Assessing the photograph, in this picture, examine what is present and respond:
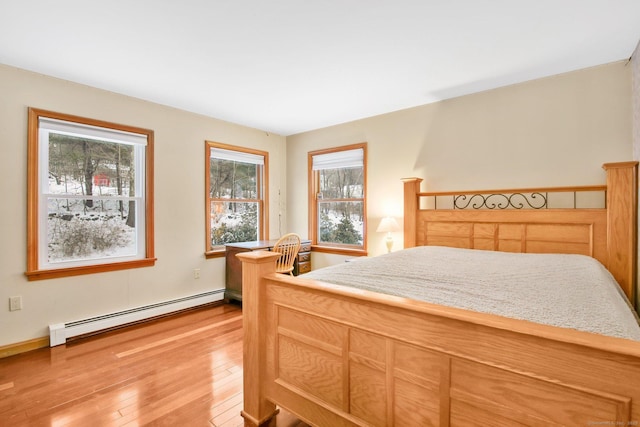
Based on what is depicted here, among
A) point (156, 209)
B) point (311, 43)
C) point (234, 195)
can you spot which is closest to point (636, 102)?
point (311, 43)

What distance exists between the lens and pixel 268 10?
5.71 feet

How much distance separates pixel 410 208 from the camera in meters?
3.17

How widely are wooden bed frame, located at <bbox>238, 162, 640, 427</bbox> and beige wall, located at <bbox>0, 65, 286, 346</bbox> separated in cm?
214

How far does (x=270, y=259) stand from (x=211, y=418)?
3.11ft

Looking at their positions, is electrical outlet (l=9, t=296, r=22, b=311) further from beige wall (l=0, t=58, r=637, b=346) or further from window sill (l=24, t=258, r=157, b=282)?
window sill (l=24, t=258, r=157, b=282)

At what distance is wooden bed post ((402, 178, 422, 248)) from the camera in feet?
10.3

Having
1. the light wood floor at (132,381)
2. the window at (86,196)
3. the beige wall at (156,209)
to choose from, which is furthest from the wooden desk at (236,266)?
the window at (86,196)

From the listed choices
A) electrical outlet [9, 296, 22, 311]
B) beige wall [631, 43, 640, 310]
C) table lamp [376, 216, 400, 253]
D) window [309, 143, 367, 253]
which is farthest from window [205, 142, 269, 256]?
beige wall [631, 43, 640, 310]

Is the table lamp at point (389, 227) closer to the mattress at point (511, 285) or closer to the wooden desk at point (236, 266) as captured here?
the mattress at point (511, 285)

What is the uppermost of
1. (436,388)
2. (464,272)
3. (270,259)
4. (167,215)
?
(167,215)

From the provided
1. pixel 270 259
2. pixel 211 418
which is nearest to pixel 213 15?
pixel 270 259

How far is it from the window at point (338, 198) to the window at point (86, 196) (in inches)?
81.5

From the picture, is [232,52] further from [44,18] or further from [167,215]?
[167,215]

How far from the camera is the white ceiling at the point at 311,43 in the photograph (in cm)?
172
